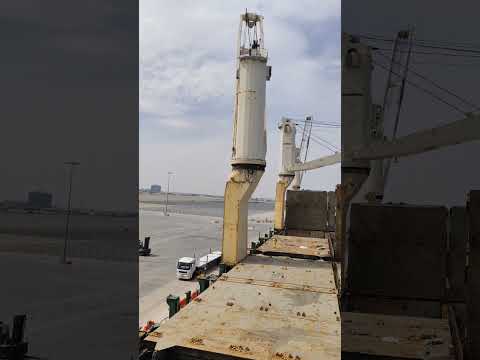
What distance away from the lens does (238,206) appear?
1354cm

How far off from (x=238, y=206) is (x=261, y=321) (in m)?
7.99

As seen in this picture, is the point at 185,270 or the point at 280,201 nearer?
the point at 185,270

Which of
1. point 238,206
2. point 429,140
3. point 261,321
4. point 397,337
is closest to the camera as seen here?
point 397,337

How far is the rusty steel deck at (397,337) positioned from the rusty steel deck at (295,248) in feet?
25.3

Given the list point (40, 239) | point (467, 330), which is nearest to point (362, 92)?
point (467, 330)

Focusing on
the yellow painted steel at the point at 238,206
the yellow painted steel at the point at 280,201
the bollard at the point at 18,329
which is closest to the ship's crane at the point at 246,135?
the yellow painted steel at the point at 238,206

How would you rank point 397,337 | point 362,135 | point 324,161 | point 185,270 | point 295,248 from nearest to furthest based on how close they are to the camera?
point 397,337
point 362,135
point 295,248
point 185,270
point 324,161

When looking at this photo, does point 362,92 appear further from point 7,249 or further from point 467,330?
point 7,249

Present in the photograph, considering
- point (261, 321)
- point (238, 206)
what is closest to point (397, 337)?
point (261, 321)

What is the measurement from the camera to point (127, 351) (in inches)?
81.8

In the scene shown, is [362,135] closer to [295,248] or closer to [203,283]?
[203,283]

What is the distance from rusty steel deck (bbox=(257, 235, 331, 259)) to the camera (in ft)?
42.0

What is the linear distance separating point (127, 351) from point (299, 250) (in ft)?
40.4

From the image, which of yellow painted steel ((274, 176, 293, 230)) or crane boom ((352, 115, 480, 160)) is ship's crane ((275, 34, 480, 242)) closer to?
crane boom ((352, 115, 480, 160))
